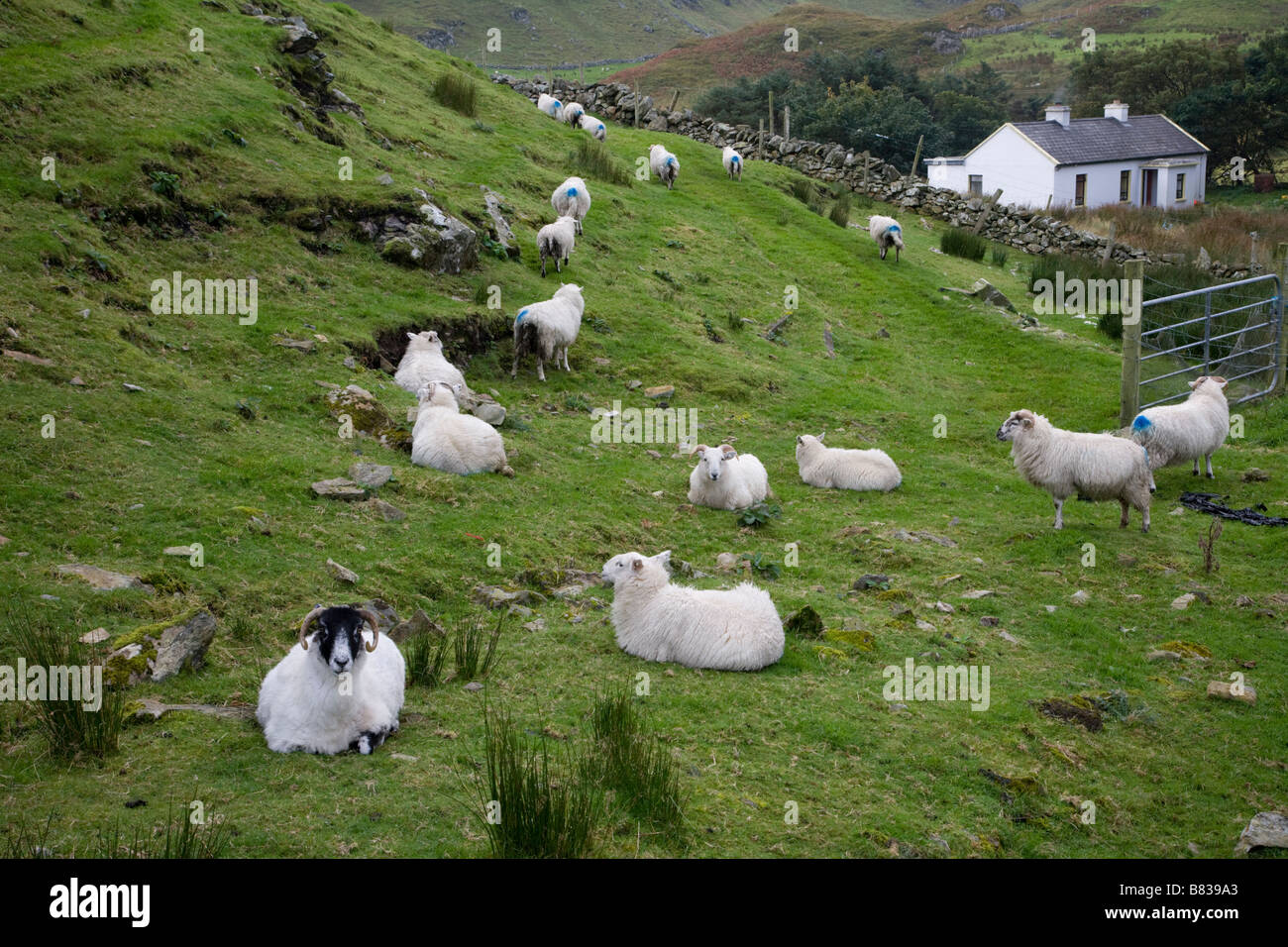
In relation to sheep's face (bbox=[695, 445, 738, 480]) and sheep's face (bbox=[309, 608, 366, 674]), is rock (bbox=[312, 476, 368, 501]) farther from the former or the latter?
sheep's face (bbox=[695, 445, 738, 480])

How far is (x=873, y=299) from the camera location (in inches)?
915

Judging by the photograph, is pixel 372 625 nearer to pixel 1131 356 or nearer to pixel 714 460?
pixel 714 460

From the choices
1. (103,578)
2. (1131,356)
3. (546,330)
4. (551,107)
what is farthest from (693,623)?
(551,107)

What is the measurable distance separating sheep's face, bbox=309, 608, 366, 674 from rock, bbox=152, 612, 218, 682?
119cm

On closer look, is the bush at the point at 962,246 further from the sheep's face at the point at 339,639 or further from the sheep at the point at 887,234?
the sheep's face at the point at 339,639

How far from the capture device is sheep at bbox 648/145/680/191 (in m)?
26.9

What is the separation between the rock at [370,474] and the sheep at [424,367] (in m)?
2.65

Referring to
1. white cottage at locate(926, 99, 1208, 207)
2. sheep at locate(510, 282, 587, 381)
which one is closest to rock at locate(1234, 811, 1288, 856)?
sheep at locate(510, 282, 587, 381)

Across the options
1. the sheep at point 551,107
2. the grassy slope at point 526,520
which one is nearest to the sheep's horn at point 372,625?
the grassy slope at point 526,520

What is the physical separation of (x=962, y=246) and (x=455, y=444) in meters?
22.7

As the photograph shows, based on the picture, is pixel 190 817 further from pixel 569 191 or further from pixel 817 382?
pixel 569 191

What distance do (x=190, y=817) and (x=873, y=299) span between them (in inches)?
825

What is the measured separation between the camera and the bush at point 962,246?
2905cm

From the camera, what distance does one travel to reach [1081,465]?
1125 centimetres
